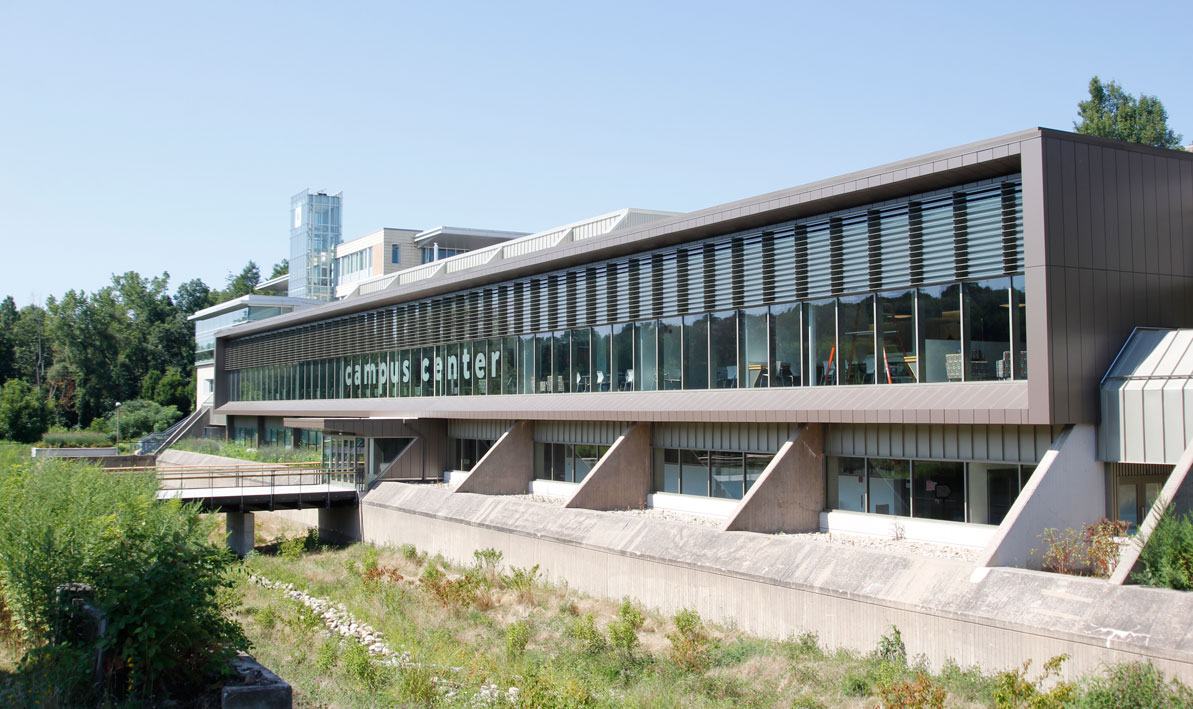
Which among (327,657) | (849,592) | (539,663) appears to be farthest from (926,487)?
(327,657)

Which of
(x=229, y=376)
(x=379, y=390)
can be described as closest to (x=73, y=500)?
(x=379, y=390)

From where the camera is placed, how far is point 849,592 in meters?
17.9

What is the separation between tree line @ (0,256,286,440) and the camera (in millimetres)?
96875

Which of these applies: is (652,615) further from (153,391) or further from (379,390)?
(153,391)

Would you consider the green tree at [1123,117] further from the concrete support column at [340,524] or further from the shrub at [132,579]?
the shrub at [132,579]

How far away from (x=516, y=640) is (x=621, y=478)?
9184mm

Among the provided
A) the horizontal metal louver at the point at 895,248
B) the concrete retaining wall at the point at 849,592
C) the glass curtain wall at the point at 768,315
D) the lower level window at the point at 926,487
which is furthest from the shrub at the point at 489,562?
the horizontal metal louver at the point at 895,248

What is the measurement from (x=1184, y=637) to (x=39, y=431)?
276 ft

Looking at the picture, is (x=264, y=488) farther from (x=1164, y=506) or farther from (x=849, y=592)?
(x=1164, y=506)

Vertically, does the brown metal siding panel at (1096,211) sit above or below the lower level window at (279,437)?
above

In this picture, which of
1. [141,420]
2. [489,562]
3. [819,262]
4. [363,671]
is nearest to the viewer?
[363,671]

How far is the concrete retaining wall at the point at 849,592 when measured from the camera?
1435 cm

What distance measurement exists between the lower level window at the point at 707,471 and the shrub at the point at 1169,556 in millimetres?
10411

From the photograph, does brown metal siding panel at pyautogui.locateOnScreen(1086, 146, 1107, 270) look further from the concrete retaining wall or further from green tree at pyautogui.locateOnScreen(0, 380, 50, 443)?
green tree at pyautogui.locateOnScreen(0, 380, 50, 443)
